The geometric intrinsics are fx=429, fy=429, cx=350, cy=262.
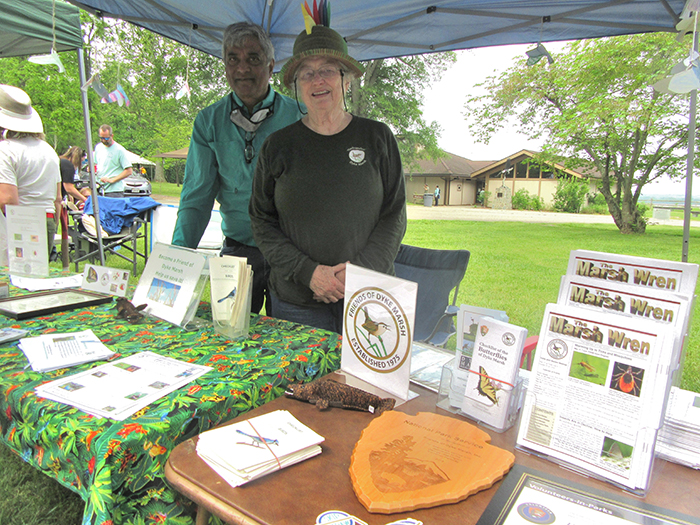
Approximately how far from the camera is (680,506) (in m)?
0.63

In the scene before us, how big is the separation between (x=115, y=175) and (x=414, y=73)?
674 centimetres

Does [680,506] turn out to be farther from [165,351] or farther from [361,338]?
[165,351]

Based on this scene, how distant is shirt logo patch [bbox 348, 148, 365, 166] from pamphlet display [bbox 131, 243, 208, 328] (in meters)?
0.58

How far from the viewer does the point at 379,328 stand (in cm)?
97

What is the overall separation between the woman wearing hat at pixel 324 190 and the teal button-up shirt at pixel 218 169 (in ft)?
1.16

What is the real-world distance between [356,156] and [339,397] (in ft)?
2.77

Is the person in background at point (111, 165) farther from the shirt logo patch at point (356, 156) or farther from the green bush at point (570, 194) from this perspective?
the green bush at point (570, 194)

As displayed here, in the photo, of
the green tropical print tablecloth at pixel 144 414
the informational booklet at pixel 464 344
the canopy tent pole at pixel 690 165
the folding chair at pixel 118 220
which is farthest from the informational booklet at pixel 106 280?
the folding chair at pixel 118 220

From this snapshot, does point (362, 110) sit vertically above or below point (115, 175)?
above

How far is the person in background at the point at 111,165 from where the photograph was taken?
5.77 m

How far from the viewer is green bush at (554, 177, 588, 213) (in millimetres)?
13030

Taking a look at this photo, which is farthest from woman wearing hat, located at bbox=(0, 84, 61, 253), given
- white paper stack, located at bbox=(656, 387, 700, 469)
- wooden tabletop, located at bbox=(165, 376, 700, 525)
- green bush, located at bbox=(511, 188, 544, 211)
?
green bush, located at bbox=(511, 188, 544, 211)

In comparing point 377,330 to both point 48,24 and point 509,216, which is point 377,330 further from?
point 509,216

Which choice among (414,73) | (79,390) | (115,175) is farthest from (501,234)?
(79,390)
